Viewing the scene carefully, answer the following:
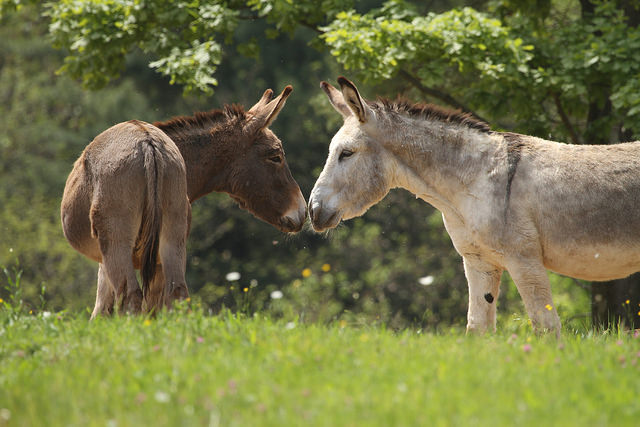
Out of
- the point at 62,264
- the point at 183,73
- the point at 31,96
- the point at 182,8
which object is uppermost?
the point at 182,8

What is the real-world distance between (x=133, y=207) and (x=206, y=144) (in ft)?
6.75

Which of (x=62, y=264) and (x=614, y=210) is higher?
(x=614, y=210)

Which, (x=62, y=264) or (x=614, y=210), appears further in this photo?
(x=62, y=264)

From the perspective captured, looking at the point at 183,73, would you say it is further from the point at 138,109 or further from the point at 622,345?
the point at 138,109

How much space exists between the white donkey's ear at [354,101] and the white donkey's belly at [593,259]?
1.87 meters

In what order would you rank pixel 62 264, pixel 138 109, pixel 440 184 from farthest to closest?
pixel 62 264
pixel 138 109
pixel 440 184

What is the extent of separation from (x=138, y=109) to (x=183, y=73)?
11571mm

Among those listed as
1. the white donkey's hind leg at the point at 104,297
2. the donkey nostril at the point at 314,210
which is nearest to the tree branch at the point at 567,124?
the donkey nostril at the point at 314,210

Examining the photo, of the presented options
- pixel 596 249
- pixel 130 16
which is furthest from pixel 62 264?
pixel 596 249

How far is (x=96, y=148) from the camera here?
6020 mm

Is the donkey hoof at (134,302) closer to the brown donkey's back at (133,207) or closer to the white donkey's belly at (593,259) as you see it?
the brown donkey's back at (133,207)

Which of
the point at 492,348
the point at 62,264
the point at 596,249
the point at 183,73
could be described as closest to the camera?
the point at 492,348

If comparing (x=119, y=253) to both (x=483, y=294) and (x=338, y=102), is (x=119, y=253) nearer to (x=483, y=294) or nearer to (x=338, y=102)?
(x=338, y=102)

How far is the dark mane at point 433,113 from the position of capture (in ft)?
21.1
